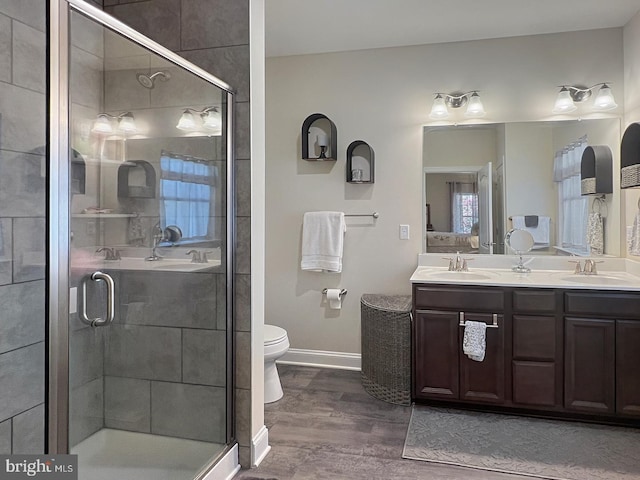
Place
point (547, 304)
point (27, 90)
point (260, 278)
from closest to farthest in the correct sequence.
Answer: point (27, 90) < point (260, 278) < point (547, 304)

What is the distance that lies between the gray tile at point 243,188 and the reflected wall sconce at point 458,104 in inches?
71.6

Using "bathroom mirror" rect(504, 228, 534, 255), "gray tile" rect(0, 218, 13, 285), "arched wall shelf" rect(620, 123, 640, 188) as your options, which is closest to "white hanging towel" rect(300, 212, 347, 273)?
"bathroom mirror" rect(504, 228, 534, 255)

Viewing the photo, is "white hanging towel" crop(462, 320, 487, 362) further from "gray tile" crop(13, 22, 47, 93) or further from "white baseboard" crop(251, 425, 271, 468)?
"gray tile" crop(13, 22, 47, 93)

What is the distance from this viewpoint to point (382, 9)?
289 cm

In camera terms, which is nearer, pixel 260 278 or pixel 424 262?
pixel 260 278

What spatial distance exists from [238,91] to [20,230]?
111cm

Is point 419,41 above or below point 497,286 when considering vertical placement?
above

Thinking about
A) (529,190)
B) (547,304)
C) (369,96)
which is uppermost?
(369,96)

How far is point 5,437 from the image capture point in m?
1.81

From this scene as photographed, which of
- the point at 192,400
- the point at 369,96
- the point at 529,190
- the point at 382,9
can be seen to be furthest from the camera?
the point at 369,96

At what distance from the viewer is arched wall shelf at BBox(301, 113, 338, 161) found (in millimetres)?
3572

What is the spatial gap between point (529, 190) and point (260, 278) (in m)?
2.15

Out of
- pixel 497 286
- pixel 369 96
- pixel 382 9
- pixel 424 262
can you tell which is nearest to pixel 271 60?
pixel 369 96

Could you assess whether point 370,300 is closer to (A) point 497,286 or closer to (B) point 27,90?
(A) point 497,286
